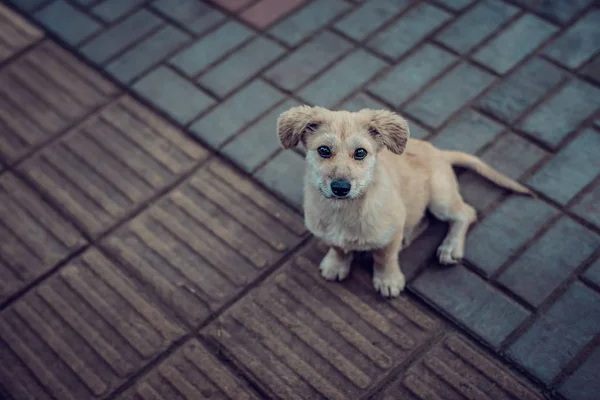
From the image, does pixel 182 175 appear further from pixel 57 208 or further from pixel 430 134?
pixel 430 134

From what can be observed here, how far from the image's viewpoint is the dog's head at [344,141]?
2631mm

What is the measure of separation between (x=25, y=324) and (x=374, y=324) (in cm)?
202

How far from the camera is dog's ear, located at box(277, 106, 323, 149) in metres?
2.69

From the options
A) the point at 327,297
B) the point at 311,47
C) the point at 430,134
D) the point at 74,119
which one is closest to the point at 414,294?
the point at 327,297

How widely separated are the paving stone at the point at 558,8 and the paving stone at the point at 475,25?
0.15 m

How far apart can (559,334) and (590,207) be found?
0.84 metres

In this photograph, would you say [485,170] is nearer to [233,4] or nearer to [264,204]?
[264,204]

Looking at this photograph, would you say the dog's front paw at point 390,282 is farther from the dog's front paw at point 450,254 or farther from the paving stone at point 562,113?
the paving stone at point 562,113

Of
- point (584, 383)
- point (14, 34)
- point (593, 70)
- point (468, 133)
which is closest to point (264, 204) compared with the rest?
point (468, 133)

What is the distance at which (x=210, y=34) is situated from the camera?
182 inches

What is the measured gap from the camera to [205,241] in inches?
143

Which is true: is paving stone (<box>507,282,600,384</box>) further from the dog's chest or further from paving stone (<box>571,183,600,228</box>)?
the dog's chest

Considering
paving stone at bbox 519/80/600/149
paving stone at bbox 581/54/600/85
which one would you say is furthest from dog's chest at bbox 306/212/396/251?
paving stone at bbox 581/54/600/85

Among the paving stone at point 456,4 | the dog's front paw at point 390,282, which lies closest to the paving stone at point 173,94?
the dog's front paw at point 390,282
